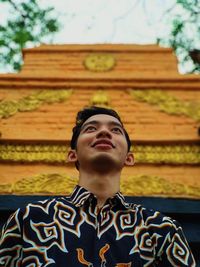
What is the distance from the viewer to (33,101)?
204 inches

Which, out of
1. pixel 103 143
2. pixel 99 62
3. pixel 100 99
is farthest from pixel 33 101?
pixel 103 143

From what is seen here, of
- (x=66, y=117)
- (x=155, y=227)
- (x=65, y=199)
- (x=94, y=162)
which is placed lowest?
(x=155, y=227)

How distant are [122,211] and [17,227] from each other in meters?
0.39

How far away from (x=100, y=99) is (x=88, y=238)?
148 inches

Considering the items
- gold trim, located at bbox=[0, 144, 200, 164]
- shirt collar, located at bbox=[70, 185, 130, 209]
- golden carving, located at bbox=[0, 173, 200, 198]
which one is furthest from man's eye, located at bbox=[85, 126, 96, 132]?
gold trim, located at bbox=[0, 144, 200, 164]

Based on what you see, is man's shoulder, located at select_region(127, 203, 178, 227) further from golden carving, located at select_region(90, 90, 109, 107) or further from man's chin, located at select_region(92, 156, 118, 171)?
golden carving, located at select_region(90, 90, 109, 107)

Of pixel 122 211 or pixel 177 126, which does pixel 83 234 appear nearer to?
pixel 122 211

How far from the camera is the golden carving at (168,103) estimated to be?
503 cm

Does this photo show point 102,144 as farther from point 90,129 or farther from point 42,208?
point 42,208

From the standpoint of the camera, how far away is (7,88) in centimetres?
534

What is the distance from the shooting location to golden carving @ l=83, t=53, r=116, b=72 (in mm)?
5688

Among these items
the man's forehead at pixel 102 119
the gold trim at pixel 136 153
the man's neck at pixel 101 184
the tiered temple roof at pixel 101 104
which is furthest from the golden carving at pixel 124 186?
the man's neck at pixel 101 184

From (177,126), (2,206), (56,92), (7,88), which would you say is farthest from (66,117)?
(2,206)

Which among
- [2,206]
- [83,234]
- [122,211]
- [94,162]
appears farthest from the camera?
[2,206]
